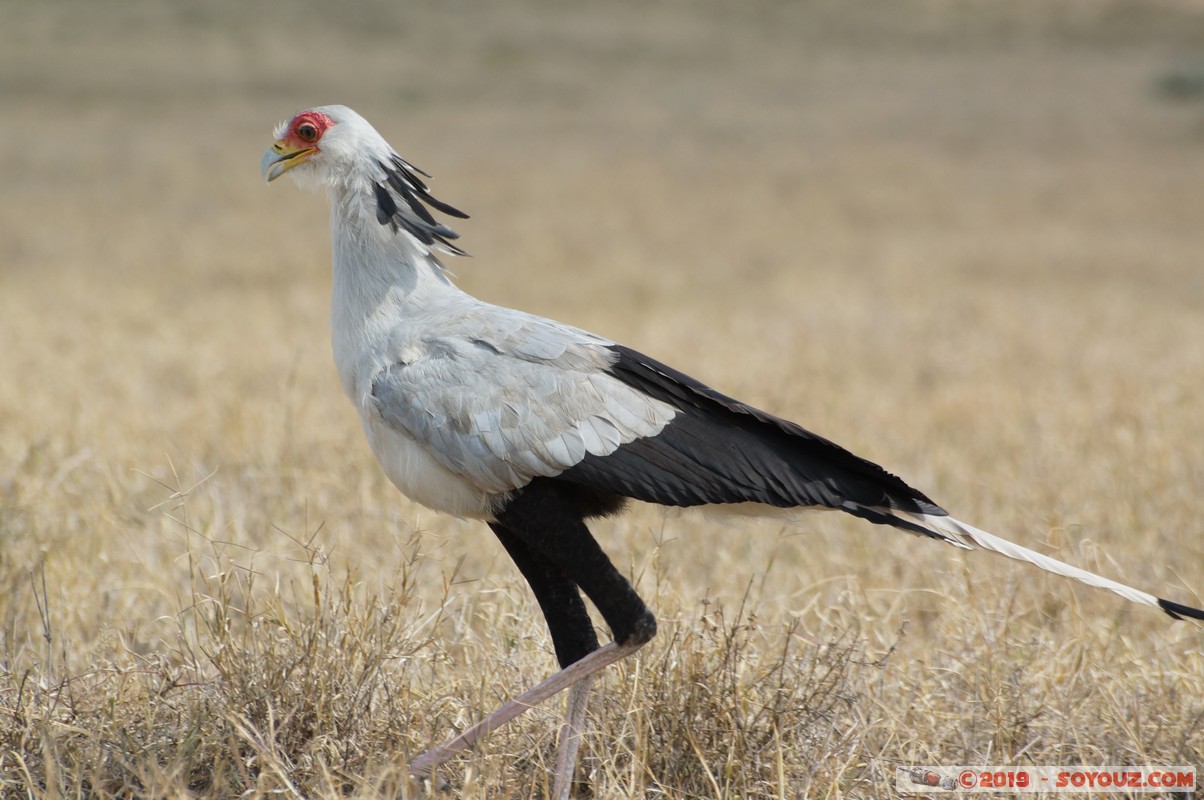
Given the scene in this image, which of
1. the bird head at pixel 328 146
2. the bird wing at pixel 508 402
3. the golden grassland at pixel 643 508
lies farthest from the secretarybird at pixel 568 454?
the bird head at pixel 328 146

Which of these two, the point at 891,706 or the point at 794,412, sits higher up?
the point at 794,412

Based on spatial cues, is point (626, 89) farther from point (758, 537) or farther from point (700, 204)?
point (758, 537)

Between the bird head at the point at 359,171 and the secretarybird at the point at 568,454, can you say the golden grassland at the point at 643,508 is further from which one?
the bird head at the point at 359,171

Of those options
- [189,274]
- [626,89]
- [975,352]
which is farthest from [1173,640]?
[626,89]

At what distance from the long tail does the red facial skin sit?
1.81 metres

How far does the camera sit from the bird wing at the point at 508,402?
2.87 meters

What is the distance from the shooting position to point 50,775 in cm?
254

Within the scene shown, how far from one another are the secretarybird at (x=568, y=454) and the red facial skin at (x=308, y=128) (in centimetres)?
55

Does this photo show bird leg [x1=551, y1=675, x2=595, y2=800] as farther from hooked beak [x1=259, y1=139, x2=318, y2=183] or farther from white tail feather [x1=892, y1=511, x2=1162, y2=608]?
hooked beak [x1=259, y1=139, x2=318, y2=183]

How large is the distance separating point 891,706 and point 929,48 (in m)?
33.2

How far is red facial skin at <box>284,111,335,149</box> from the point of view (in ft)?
10.9

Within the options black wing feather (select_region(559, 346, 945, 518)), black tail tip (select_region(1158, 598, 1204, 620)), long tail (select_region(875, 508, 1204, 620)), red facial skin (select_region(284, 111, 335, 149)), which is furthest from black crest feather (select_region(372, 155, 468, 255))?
black tail tip (select_region(1158, 598, 1204, 620))

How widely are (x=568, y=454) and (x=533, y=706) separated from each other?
0.61m

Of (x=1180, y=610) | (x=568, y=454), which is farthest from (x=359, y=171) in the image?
(x=1180, y=610)
